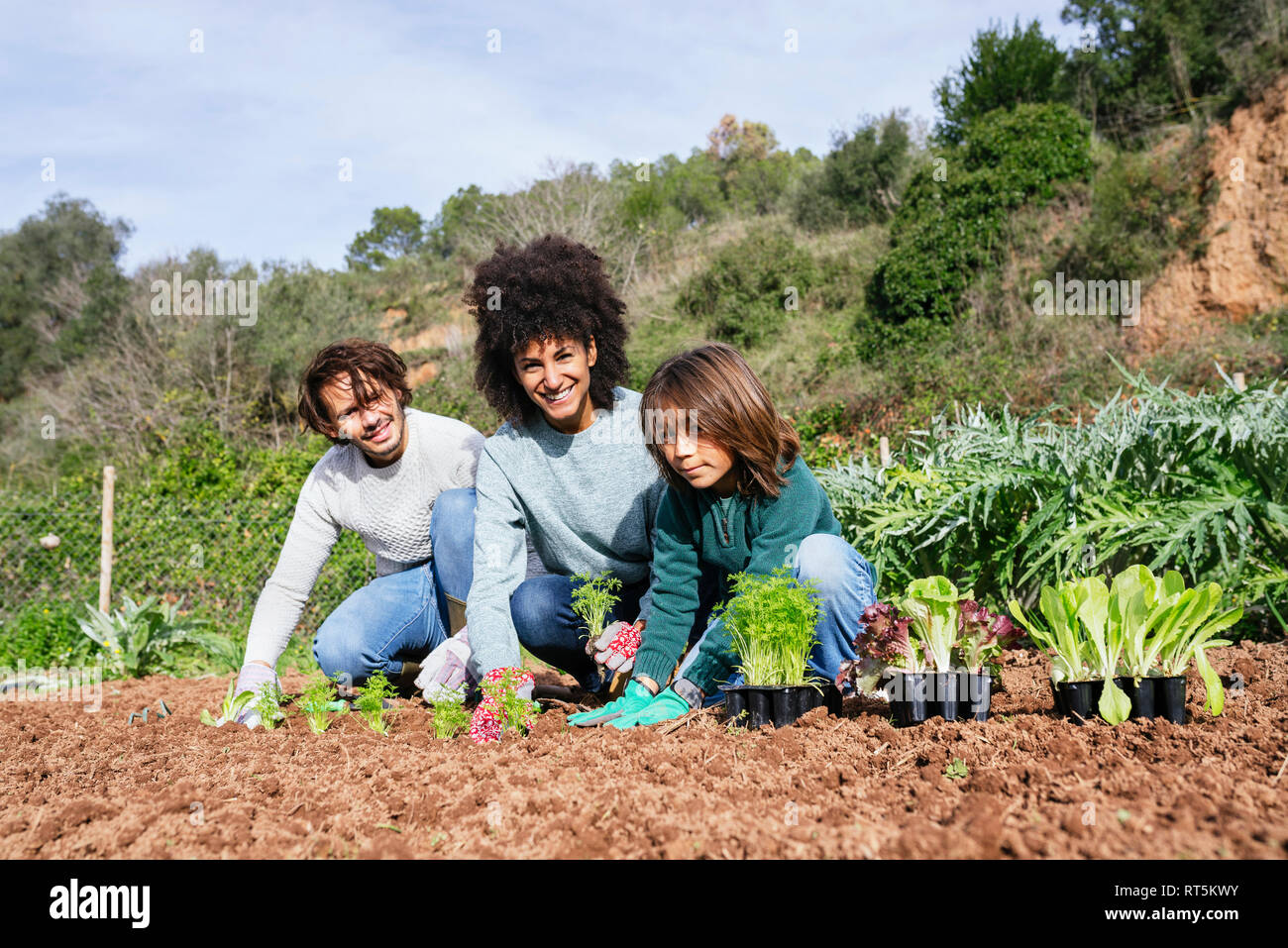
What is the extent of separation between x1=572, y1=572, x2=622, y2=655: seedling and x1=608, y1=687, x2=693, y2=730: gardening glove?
44 centimetres

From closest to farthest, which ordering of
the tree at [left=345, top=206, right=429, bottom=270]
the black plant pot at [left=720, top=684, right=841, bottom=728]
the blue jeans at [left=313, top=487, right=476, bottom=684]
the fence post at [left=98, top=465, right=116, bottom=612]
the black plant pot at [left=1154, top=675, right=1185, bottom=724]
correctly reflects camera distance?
the black plant pot at [left=1154, top=675, right=1185, bottom=724] < the black plant pot at [left=720, top=684, right=841, bottom=728] < the blue jeans at [left=313, top=487, right=476, bottom=684] < the fence post at [left=98, top=465, right=116, bottom=612] < the tree at [left=345, top=206, right=429, bottom=270]

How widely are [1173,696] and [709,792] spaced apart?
1091mm

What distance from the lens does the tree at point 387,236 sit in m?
31.9

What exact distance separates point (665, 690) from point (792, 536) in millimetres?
580

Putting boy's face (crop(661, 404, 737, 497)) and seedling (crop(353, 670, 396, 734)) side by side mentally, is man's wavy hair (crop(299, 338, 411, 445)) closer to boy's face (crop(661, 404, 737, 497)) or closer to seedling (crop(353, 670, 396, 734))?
seedling (crop(353, 670, 396, 734))

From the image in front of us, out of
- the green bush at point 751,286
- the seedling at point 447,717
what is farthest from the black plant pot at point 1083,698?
the green bush at point 751,286

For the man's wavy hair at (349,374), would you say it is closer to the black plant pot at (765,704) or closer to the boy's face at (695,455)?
the boy's face at (695,455)

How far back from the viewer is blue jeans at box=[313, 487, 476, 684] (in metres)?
2.95

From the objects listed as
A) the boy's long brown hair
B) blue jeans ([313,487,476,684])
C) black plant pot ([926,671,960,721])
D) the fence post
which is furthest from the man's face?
the fence post

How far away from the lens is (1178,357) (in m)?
9.27

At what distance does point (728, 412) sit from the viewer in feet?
7.31

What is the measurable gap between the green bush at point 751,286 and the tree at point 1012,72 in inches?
157

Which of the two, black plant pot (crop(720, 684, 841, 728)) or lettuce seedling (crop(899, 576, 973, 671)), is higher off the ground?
lettuce seedling (crop(899, 576, 973, 671))
